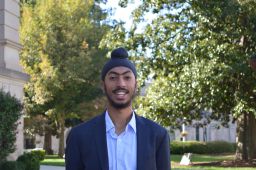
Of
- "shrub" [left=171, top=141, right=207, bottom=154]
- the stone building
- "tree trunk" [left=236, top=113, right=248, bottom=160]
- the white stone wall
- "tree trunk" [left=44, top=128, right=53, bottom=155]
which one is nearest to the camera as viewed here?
the white stone wall

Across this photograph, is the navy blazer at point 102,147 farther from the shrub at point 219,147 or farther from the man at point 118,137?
the shrub at point 219,147

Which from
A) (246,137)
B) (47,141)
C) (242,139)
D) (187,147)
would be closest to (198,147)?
(187,147)

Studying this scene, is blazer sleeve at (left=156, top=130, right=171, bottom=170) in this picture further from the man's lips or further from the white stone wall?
the white stone wall

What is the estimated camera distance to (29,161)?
13977mm

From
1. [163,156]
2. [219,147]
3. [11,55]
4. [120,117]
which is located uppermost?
[11,55]

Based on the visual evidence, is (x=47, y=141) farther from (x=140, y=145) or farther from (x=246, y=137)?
(x=140, y=145)

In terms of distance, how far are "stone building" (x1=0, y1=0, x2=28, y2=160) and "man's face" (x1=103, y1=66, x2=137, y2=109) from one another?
Result: 445 inches

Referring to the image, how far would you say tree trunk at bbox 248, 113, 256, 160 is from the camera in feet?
70.7

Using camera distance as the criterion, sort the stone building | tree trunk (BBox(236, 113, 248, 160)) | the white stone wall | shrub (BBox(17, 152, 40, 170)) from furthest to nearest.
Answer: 1. tree trunk (BBox(236, 113, 248, 160))
2. the stone building
3. the white stone wall
4. shrub (BBox(17, 152, 40, 170))

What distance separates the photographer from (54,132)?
40500 mm

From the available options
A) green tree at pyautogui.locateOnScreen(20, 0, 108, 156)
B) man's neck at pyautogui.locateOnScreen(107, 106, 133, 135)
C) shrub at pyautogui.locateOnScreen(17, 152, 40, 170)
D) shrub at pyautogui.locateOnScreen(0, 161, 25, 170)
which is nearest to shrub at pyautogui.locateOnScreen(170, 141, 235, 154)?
green tree at pyautogui.locateOnScreen(20, 0, 108, 156)

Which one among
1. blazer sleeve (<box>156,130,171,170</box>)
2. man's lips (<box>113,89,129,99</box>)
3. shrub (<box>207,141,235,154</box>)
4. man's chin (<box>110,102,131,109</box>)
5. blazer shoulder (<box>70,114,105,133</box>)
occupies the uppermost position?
man's lips (<box>113,89,129,99</box>)

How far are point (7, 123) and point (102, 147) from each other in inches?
392

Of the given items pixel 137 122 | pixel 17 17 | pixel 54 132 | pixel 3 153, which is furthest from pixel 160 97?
pixel 54 132
